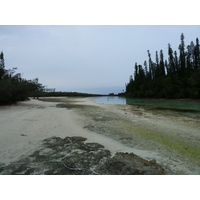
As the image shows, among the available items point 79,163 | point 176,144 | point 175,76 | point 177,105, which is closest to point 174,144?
point 176,144

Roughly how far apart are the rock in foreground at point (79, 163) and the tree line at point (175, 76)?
37786 mm

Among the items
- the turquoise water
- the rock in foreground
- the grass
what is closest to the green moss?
the grass

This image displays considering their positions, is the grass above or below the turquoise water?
above

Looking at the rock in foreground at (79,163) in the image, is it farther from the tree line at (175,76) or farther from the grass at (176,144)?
the tree line at (175,76)

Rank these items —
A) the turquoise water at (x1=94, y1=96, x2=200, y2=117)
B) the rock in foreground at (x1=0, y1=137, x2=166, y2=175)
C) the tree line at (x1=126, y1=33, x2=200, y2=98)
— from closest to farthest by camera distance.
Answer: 1. the rock in foreground at (x1=0, y1=137, x2=166, y2=175)
2. the turquoise water at (x1=94, y1=96, x2=200, y2=117)
3. the tree line at (x1=126, y1=33, x2=200, y2=98)

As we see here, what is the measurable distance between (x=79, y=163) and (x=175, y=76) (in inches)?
2078

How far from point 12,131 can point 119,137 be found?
5.14 m

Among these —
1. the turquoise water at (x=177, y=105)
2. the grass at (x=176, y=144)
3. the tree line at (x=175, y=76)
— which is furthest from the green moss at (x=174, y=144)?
the tree line at (x=175, y=76)

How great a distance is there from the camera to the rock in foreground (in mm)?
3244

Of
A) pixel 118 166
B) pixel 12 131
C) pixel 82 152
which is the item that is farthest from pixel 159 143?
pixel 12 131

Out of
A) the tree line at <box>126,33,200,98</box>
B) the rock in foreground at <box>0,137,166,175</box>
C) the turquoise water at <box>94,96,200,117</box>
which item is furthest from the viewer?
the tree line at <box>126,33,200,98</box>

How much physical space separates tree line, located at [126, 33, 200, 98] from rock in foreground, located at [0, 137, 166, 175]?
124 ft

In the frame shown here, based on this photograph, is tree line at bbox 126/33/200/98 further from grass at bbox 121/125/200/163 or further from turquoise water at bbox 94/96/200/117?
grass at bbox 121/125/200/163

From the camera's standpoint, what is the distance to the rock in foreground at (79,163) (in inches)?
128
